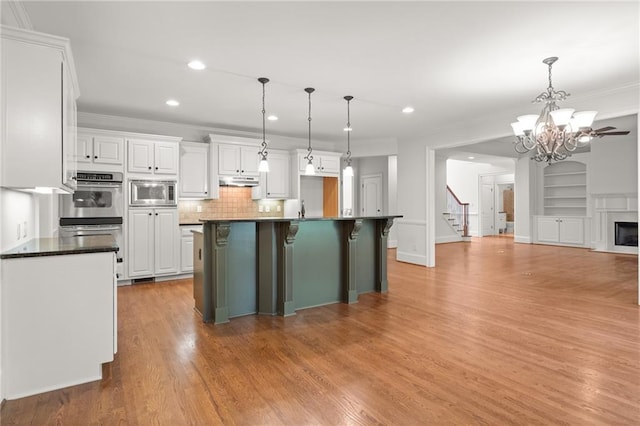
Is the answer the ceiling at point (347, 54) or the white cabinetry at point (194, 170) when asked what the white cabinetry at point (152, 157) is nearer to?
the white cabinetry at point (194, 170)

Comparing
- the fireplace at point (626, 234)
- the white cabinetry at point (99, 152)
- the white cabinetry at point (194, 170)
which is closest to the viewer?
the white cabinetry at point (99, 152)

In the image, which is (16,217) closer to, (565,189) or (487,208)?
(565,189)

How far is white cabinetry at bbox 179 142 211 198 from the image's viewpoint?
599 centimetres

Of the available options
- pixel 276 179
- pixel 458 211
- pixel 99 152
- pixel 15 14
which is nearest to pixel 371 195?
pixel 276 179

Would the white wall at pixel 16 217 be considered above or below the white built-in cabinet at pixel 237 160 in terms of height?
below

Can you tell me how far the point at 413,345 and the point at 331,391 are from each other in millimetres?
1062

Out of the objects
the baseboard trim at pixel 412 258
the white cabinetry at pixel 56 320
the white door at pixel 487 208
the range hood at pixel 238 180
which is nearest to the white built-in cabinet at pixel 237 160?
the range hood at pixel 238 180

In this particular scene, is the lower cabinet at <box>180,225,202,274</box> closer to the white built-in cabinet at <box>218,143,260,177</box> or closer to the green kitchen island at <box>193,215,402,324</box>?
the white built-in cabinet at <box>218,143,260,177</box>

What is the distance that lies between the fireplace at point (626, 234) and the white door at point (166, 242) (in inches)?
408

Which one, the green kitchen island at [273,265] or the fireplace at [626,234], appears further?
the fireplace at [626,234]

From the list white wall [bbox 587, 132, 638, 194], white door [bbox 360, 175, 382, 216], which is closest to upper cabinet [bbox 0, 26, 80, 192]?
white door [bbox 360, 175, 382, 216]

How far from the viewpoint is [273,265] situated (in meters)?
3.99

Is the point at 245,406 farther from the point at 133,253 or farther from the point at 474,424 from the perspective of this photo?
the point at 133,253

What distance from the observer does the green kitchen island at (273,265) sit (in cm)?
376
